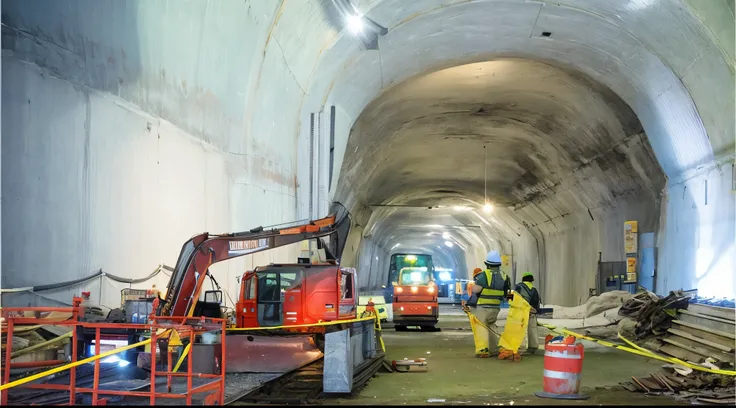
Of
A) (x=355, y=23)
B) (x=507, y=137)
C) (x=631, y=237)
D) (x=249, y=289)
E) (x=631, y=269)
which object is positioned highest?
(x=355, y=23)

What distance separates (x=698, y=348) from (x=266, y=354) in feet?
22.7

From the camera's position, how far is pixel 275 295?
1284 centimetres

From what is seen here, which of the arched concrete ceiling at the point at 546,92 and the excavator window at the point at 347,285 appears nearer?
the excavator window at the point at 347,285

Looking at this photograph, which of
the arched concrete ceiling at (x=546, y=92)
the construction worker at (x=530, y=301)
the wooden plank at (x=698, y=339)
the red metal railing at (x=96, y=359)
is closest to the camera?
the red metal railing at (x=96, y=359)

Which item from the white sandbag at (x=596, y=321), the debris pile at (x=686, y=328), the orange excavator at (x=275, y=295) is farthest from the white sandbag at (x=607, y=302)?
the orange excavator at (x=275, y=295)

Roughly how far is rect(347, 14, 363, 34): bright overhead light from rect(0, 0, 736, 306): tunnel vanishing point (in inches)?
2.3

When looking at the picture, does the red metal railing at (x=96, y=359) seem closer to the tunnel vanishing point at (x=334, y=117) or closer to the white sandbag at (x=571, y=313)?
the tunnel vanishing point at (x=334, y=117)

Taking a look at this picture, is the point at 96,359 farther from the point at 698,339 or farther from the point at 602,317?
the point at 602,317

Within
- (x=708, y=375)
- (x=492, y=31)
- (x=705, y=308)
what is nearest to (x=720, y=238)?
(x=705, y=308)

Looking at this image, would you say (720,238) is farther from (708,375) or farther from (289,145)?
(289,145)

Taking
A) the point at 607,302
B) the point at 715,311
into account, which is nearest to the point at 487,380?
the point at 715,311

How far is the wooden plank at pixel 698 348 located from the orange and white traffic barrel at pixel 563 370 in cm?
382

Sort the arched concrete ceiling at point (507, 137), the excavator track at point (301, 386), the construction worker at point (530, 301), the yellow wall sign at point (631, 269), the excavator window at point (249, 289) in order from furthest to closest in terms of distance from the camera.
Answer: the yellow wall sign at point (631, 269) → the arched concrete ceiling at point (507, 137) → the construction worker at point (530, 301) → the excavator window at point (249, 289) → the excavator track at point (301, 386)

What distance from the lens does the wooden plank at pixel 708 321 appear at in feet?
41.1
